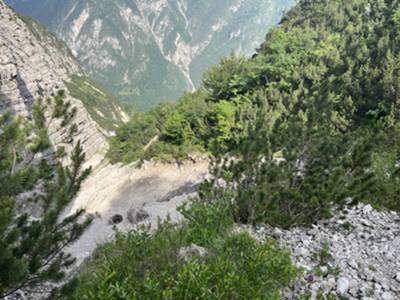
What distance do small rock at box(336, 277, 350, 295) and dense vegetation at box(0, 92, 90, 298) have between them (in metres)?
3.92

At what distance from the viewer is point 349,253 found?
7.25 metres

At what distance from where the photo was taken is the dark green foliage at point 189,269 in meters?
4.11

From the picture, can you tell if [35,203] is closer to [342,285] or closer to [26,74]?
[342,285]

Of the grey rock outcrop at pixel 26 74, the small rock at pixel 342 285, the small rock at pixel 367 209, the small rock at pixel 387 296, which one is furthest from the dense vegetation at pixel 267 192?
the grey rock outcrop at pixel 26 74

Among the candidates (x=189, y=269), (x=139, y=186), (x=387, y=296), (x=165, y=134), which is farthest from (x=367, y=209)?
(x=165, y=134)

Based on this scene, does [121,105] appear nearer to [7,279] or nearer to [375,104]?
[375,104]

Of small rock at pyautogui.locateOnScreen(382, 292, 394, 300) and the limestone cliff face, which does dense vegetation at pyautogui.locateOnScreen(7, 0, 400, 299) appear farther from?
the limestone cliff face

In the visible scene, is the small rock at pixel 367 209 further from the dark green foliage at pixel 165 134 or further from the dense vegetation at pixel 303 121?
the dark green foliage at pixel 165 134

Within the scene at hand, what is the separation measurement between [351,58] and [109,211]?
2368cm

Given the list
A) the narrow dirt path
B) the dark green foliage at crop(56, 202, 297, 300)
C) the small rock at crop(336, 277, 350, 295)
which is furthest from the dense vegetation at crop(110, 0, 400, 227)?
the small rock at crop(336, 277, 350, 295)

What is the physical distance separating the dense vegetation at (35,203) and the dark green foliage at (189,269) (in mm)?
558

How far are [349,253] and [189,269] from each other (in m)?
4.28

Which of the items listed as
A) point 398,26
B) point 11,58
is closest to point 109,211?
point 398,26

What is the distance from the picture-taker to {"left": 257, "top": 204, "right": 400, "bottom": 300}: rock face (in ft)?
19.2
